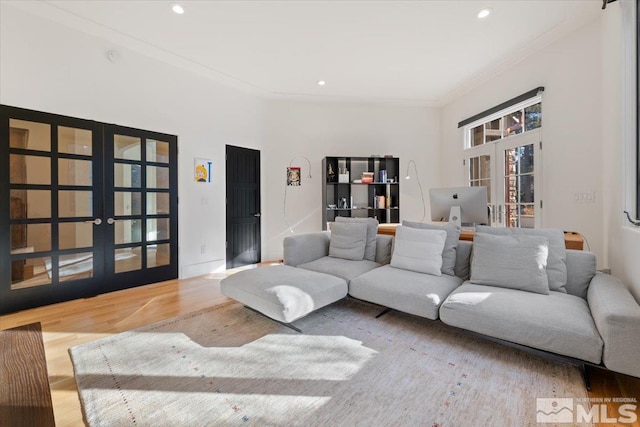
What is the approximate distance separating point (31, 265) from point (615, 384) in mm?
4904

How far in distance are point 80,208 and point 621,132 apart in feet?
17.5

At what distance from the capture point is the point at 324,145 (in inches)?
210

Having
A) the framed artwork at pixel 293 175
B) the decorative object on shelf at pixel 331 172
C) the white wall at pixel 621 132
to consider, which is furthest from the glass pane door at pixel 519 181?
the framed artwork at pixel 293 175

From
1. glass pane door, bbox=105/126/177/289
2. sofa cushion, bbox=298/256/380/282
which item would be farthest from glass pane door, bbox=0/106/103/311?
sofa cushion, bbox=298/256/380/282

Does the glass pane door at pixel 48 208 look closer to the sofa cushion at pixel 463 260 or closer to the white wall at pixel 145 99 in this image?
the white wall at pixel 145 99

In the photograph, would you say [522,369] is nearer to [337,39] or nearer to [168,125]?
[337,39]

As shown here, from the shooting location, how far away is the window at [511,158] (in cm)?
371

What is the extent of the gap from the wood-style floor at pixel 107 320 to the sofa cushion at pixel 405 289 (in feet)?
3.15

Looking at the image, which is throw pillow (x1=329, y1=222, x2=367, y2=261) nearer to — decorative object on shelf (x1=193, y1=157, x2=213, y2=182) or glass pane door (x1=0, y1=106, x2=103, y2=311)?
decorative object on shelf (x1=193, y1=157, x2=213, y2=182)

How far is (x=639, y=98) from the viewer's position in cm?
225

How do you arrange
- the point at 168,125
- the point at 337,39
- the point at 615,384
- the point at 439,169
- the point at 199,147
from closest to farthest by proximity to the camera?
1. the point at 615,384
2. the point at 337,39
3. the point at 168,125
4. the point at 199,147
5. the point at 439,169

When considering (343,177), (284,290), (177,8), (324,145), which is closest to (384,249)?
(284,290)

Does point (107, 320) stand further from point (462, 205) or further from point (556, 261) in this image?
point (556, 261)

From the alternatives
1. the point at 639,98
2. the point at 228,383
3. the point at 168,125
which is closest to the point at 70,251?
the point at 168,125
